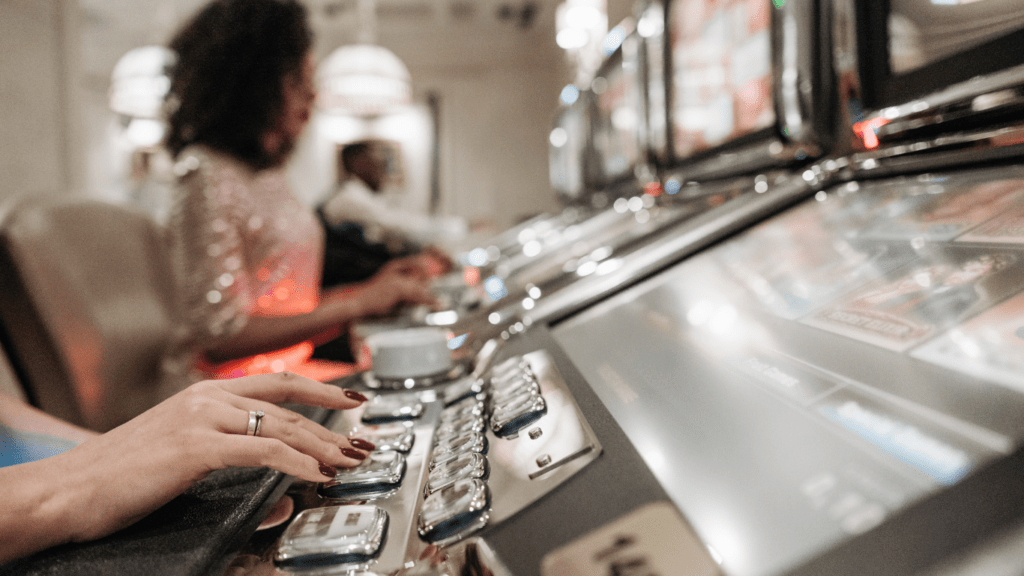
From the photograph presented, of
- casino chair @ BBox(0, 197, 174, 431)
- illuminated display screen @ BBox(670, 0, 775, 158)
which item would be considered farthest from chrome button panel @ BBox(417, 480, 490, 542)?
casino chair @ BBox(0, 197, 174, 431)

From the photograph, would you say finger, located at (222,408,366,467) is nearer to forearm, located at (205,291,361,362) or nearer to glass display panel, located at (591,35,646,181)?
forearm, located at (205,291,361,362)

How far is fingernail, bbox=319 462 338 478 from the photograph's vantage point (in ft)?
1.35

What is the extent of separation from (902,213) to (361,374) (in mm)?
629

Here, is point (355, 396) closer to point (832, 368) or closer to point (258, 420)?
point (258, 420)

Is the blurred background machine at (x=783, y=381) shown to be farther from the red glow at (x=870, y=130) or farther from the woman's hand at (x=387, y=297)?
the woman's hand at (x=387, y=297)

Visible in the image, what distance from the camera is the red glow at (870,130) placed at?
0.69m

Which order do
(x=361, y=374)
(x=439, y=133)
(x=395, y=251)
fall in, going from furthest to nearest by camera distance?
(x=439, y=133)
(x=395, y=251)
(x=361, y=374)

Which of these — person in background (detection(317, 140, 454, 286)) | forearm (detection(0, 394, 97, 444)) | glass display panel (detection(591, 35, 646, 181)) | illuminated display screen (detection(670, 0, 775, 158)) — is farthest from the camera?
person in background (detection(317, 140, 454, 286))

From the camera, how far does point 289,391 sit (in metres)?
0.50

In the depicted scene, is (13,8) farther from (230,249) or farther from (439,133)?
(439,133)

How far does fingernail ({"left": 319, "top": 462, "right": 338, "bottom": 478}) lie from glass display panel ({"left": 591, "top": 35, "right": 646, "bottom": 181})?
148 centimetres

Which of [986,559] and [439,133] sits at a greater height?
[439,133]

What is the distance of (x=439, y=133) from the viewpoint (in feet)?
24.5

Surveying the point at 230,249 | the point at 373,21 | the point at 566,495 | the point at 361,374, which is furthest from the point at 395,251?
the point at 373,21
